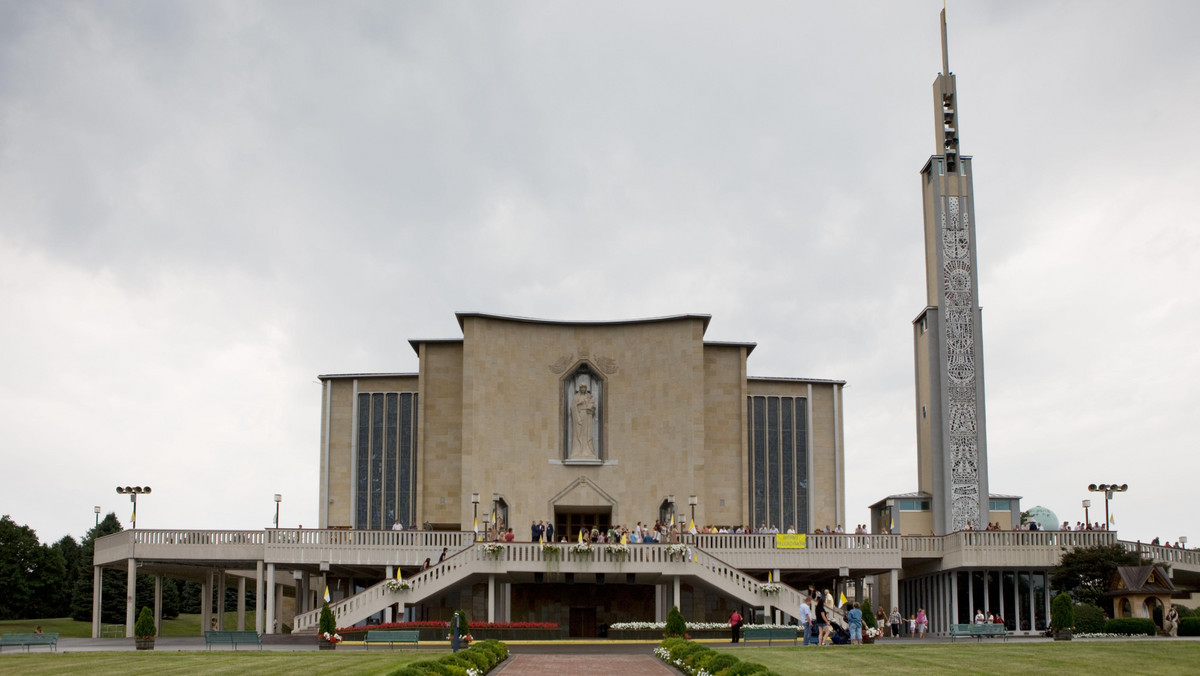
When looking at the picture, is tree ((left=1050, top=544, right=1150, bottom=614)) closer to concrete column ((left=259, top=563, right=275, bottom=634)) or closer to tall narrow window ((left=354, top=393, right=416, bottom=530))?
concrete column ((left=259, top=563, right=275, bottom=634))

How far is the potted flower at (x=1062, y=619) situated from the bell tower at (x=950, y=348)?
14.7 metres

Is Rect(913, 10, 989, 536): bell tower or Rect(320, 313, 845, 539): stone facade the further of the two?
Rect(320, 313, 845, 539): stone facade

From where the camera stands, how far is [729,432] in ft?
192

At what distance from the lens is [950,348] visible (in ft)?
179

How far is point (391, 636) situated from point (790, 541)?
55.0ft

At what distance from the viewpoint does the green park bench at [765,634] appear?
39188 mm

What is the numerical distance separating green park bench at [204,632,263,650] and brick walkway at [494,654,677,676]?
865cm

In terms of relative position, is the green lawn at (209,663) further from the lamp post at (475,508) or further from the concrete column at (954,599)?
the concrete column at (954,599)

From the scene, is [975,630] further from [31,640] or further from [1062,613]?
[31,640]

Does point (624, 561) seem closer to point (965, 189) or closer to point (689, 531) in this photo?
point (689, 531)

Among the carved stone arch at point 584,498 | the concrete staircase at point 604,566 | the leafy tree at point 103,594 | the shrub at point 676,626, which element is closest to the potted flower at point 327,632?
the concrete staircase at point 604,566

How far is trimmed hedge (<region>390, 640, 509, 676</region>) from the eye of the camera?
23047 millimetres

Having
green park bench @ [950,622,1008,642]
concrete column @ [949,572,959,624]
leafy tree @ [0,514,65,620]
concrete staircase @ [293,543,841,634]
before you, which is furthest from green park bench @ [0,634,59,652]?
leafy tree @ [0,514,65,620]

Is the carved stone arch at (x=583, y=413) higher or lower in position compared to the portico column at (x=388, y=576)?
higher
